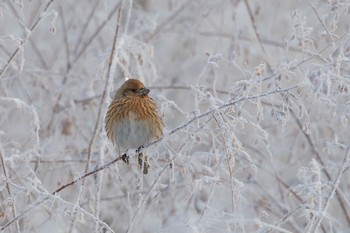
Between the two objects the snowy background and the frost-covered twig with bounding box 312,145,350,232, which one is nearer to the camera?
the frost-covered twig with bounding box 312,145,350,232

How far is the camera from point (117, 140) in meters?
5.36

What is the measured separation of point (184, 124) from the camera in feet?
11.3

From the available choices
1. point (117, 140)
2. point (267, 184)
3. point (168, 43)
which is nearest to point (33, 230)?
point (117, 140)

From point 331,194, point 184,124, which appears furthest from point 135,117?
point 331,194

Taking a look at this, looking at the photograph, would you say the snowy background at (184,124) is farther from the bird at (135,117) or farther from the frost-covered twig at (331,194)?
the bird at (135,117)

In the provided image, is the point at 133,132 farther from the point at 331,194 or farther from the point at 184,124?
the point at 331,194

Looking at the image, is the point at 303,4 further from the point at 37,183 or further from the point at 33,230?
the point at 37,183

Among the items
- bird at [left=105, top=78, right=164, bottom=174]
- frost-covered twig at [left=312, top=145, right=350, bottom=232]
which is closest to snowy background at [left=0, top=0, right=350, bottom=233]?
frost-covered twig at [left=312, top=145, right=350, bottom=232]

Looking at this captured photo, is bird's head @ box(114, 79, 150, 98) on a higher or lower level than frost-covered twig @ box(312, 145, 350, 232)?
higher

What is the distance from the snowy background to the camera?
3520 mm

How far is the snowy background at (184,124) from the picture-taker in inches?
139

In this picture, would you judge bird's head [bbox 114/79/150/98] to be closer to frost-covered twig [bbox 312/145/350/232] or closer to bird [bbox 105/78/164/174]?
bird [bbox 105/78/164/174]

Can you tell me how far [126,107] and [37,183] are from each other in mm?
1680

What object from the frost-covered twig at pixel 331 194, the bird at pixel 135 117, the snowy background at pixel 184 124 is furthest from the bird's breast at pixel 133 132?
the frost-covered twig at pixel 331 194
